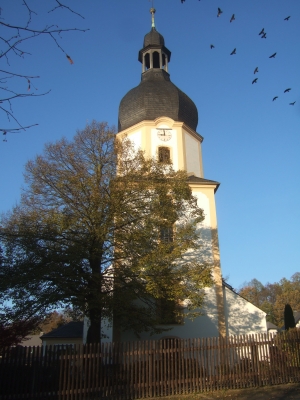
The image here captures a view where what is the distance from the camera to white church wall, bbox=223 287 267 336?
59.3ft

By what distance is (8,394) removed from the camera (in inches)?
406

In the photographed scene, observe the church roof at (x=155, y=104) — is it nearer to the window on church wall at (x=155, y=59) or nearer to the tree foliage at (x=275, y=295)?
the window on church wall at (x=155, y=59)

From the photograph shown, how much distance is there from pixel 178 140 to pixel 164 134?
2.91ft

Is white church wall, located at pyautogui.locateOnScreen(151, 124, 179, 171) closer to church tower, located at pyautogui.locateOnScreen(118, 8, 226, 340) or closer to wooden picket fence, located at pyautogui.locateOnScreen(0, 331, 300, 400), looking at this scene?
church tower, located at pyautogui.locateOnScreen(118, 8, 226, 340)

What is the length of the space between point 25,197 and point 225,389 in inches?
387

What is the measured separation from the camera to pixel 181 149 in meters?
20.8

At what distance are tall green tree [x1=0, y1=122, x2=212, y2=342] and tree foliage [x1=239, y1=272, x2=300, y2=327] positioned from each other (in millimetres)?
49442

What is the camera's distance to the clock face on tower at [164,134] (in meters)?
21.2

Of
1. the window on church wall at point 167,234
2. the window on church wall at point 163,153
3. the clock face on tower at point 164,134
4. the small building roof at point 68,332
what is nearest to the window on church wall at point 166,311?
the window on church wall at point 167,234

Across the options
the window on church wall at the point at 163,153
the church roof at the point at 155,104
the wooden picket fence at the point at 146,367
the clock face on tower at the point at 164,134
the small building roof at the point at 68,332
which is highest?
the church roof at the point at 155,104

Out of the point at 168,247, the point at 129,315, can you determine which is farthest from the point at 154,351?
the point at 168,247

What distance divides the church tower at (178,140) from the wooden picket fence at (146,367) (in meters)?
4.60

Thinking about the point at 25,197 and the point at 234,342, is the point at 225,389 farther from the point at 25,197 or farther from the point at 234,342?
the point at 25,197

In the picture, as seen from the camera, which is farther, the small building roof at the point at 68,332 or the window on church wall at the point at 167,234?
the small building roof at the point at 68,332
